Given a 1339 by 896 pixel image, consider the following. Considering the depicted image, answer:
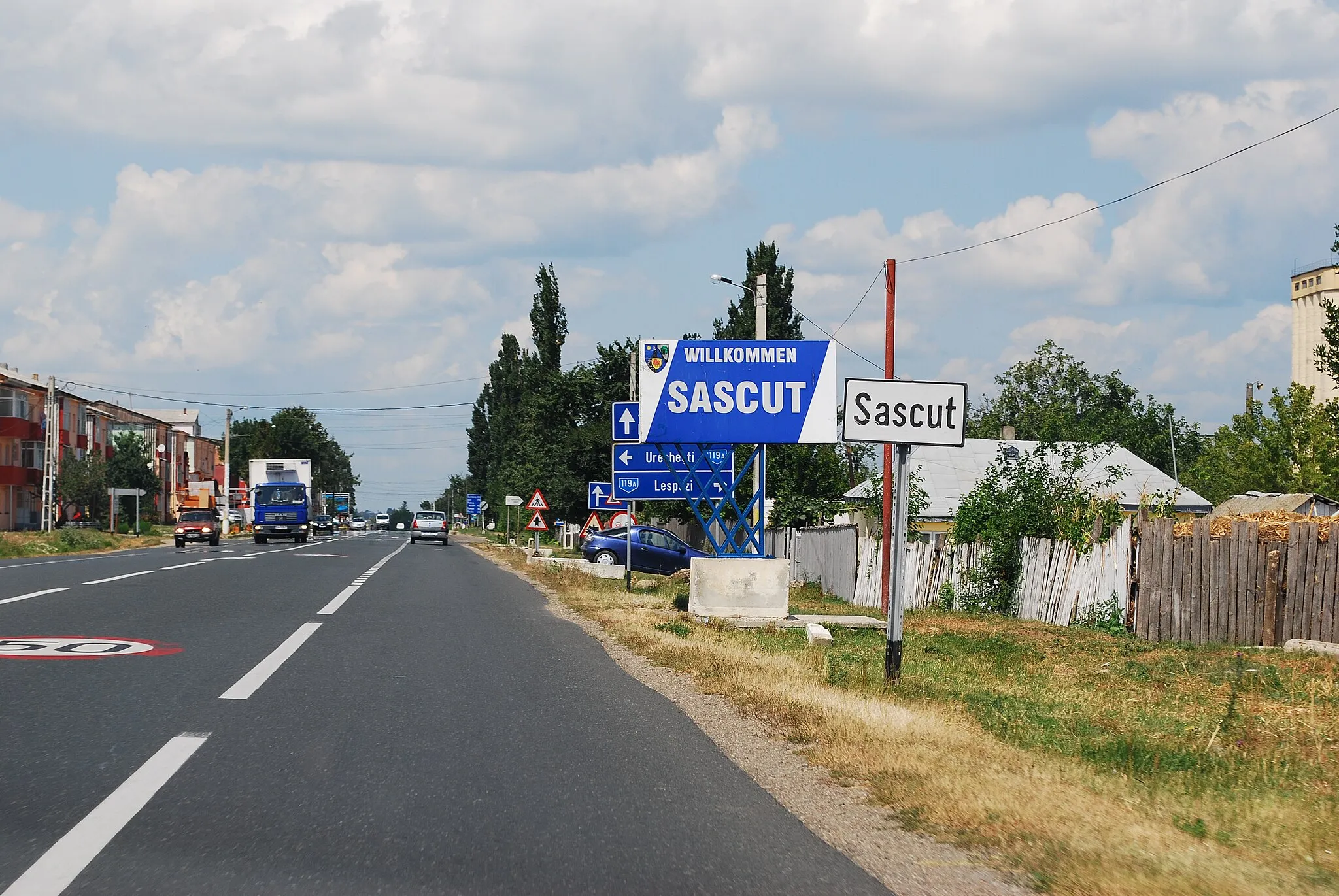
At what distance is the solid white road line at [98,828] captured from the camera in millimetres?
4980

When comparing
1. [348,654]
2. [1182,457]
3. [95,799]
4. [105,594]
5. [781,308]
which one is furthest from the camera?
[1182,457]

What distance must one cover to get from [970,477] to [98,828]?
5483cm

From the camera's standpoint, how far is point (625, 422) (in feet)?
89.5

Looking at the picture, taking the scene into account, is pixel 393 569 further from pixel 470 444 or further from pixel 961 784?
pixel 470 444

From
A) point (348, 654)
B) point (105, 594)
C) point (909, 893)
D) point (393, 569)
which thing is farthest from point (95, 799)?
point (393, 569)

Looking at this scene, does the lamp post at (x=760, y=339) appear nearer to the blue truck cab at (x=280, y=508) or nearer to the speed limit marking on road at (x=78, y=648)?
the speed limit marking on road at (x=78, y=648)

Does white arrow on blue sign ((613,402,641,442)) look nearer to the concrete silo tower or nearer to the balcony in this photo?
the balcony

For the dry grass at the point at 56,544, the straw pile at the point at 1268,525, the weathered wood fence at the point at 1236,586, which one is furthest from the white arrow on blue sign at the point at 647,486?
the dry grass at the point at 56,544

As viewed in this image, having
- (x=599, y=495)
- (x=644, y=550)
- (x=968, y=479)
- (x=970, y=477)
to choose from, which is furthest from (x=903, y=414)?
(x=970, y=477)

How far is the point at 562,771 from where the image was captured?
298 inches

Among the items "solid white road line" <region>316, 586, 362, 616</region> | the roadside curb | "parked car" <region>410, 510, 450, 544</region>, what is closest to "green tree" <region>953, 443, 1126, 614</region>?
"solid white road line" <region>316, 586, 362, 616</region>

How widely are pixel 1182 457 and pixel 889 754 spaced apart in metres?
105

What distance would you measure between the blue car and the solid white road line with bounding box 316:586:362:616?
575 inches

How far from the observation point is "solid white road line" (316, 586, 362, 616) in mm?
18508
